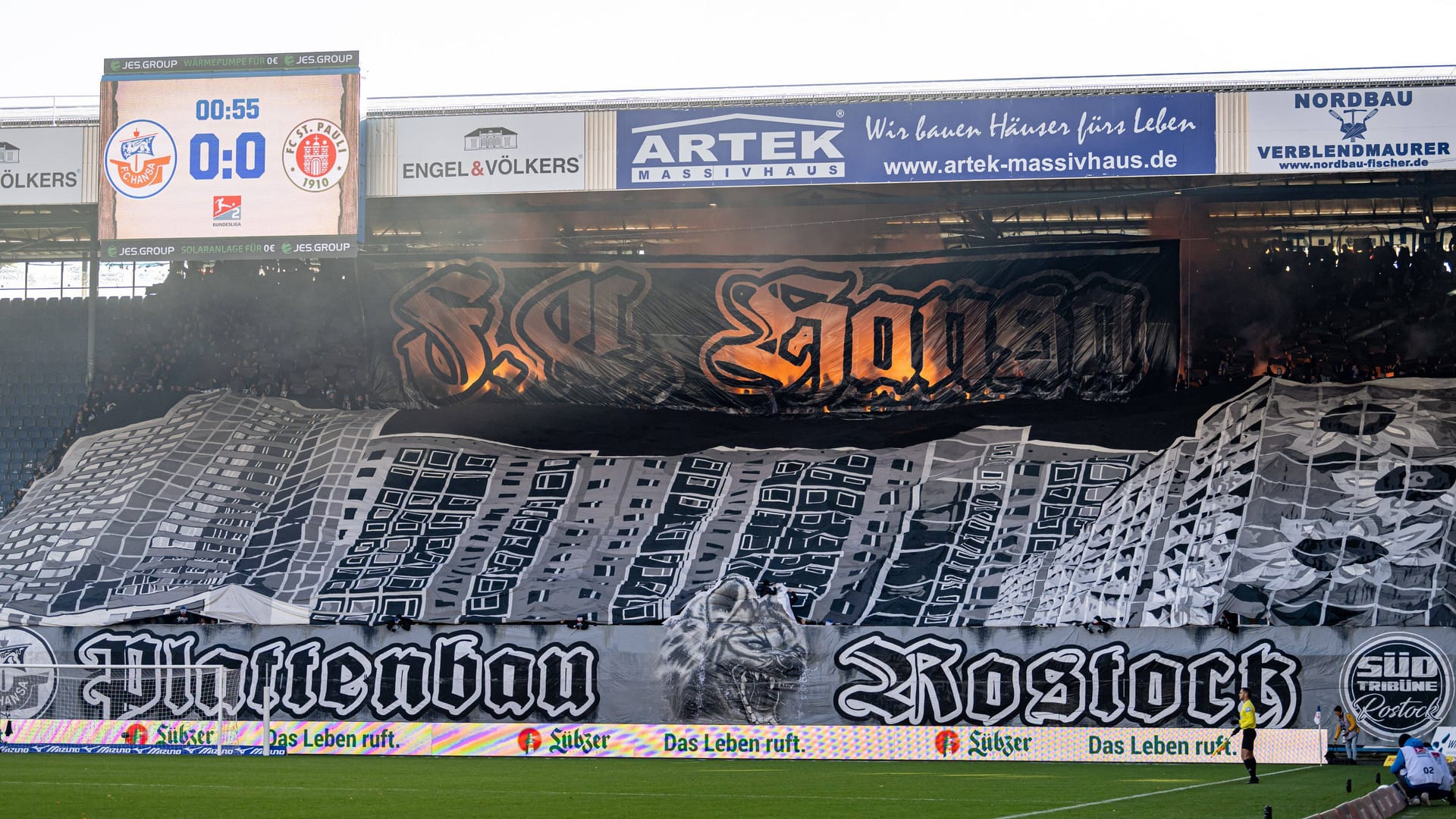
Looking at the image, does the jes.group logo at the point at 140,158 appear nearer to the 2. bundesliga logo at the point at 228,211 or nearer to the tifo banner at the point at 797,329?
the 2. bundesliga logo at the point at 228,211

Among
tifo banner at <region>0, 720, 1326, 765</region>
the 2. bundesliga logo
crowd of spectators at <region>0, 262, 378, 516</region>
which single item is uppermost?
the 2. bundesliga logo

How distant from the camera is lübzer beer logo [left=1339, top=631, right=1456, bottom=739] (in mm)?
25406

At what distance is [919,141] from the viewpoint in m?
34.2

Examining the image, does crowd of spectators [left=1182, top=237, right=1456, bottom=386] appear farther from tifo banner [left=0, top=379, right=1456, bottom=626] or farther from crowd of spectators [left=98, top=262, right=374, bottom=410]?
crowd of spectators [left=98, top=262, right=374, bottom=410]

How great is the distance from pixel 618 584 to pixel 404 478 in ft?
23.8

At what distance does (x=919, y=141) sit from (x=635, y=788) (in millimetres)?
19089

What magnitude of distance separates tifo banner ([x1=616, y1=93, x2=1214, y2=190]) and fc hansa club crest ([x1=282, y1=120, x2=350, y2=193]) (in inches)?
242

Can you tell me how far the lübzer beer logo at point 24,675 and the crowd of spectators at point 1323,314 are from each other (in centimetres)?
2646

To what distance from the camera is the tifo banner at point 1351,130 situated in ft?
106

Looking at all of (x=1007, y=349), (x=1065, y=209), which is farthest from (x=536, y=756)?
(x=1065, y=209)

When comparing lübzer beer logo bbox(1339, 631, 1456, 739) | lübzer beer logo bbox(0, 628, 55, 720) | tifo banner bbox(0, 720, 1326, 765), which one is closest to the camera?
lübzer beer logo bbox(1339, 631, 1456, 739)

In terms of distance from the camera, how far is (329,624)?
2864 centimetres

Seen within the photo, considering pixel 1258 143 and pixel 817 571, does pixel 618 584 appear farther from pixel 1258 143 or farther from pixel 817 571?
pixel 1258 143

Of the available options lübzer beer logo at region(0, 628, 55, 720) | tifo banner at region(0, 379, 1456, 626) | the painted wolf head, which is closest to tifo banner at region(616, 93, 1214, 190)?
tifo banner at region(0, 379, 1456, 626)
